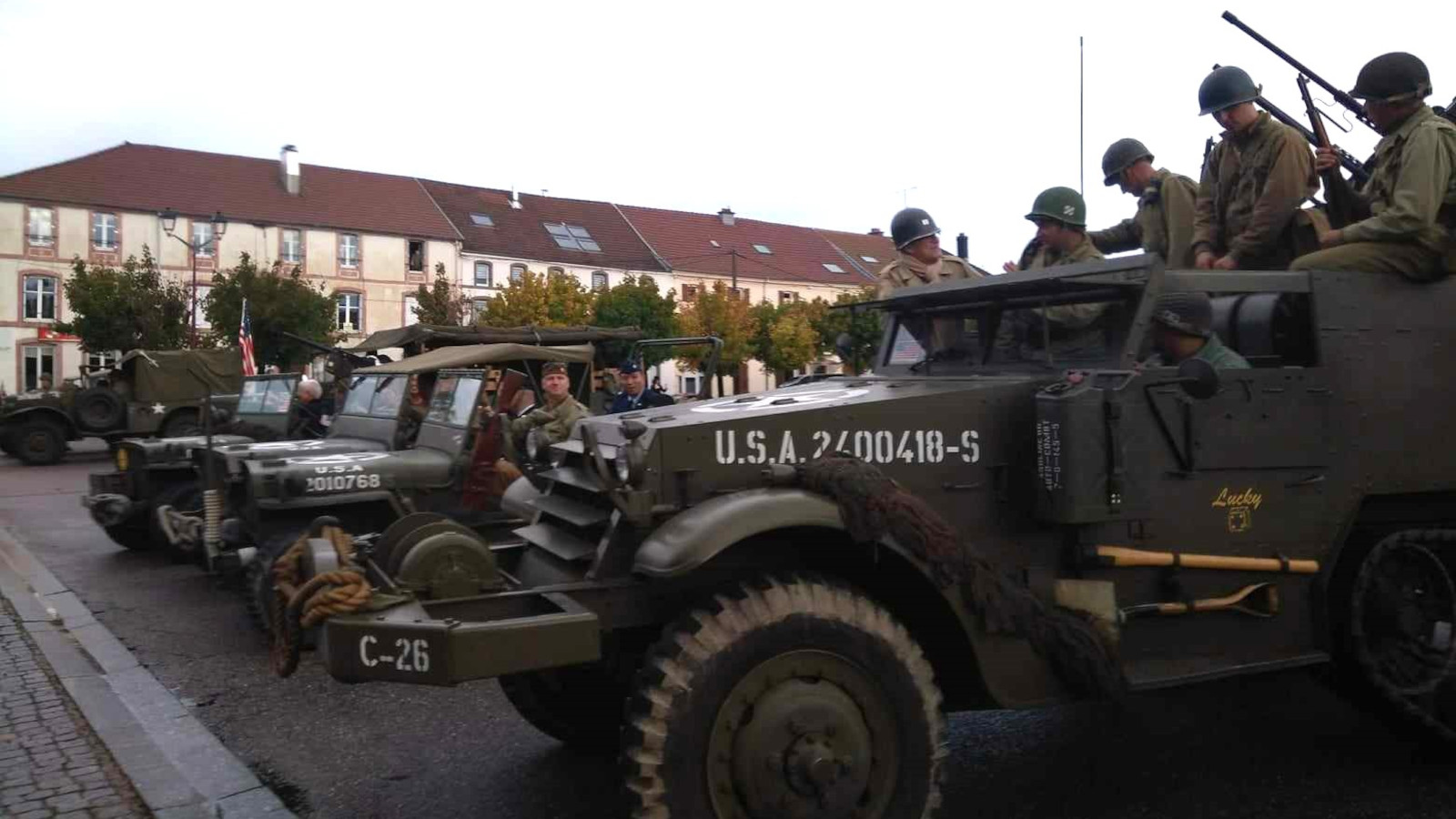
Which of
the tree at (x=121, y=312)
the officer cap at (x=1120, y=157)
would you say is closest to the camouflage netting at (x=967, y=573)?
the officer cap at (x=1120, y=157)

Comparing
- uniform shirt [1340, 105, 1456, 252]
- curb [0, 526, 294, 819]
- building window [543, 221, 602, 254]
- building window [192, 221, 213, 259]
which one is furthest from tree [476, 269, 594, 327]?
uniform shirt [1340, 105, 1456, 252]

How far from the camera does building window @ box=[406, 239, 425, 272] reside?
1977 inches

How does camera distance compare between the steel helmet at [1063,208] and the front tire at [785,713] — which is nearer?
the front tire at [785,713]

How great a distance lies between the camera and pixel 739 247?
2297 inches

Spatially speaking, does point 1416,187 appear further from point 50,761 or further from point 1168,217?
point 50,761

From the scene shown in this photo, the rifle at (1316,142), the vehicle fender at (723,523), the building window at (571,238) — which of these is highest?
the building window at (571,238)

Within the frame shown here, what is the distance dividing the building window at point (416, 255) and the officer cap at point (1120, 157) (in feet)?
151

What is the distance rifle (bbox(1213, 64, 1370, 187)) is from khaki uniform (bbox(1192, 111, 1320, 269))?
14.0 inches

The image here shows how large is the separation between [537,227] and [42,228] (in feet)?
63.7

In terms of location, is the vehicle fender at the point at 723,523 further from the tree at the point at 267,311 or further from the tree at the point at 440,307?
the tree at the point at 440,307

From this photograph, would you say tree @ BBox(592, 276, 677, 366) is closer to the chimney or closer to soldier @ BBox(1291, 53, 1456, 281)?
the chimney

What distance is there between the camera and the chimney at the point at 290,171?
4919cm

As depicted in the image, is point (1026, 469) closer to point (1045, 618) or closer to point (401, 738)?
point (1045, 618)

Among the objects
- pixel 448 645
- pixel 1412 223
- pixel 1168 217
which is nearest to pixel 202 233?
pixel 1168 217
